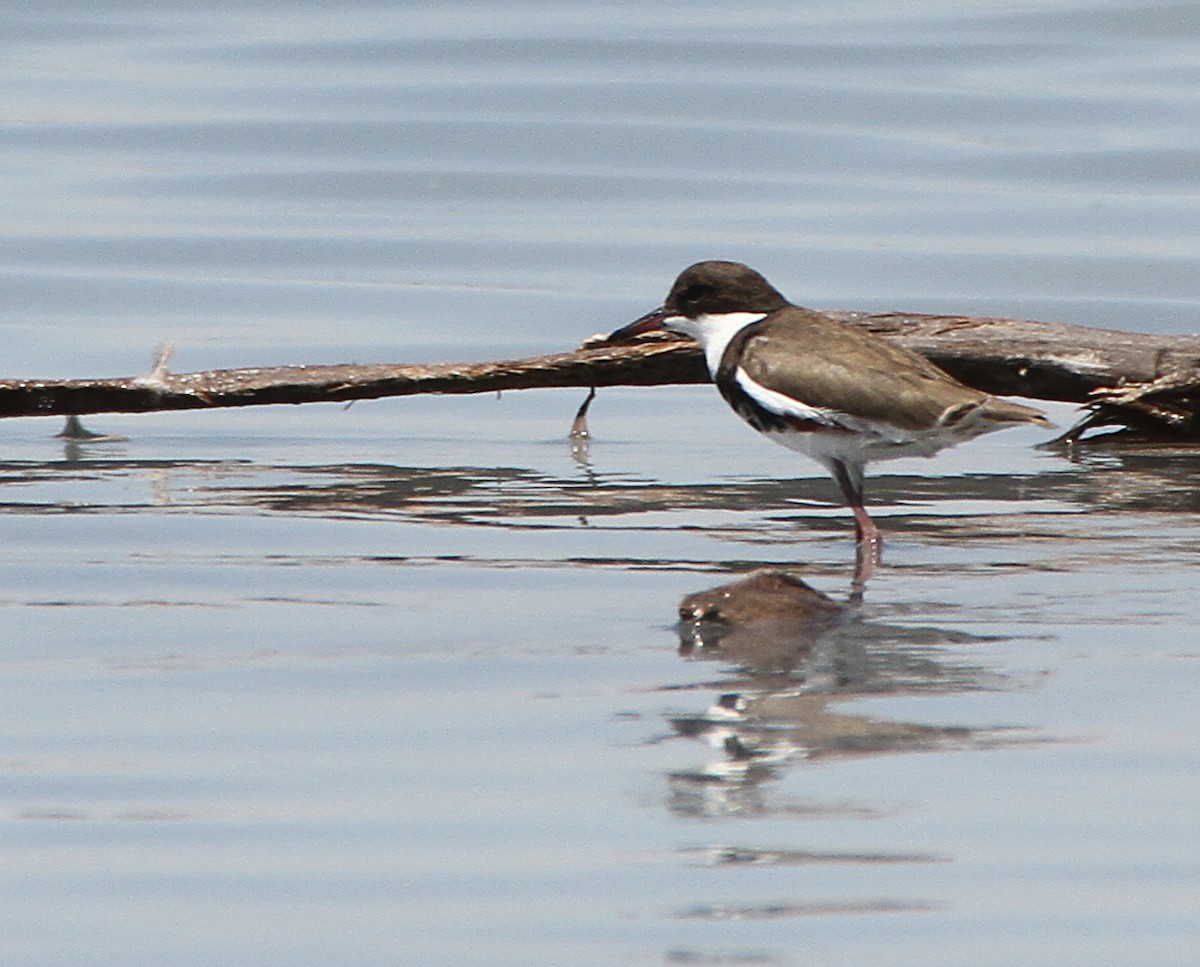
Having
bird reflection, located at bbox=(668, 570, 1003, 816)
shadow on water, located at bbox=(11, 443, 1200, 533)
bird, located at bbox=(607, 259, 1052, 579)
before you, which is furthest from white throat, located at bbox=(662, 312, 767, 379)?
bird reflection, located at bbox=(668, 570, 1003, 816)

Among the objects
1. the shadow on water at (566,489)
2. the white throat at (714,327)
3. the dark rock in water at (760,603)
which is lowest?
the dark rock in water at (760,603)

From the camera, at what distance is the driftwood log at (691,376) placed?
1005 cm

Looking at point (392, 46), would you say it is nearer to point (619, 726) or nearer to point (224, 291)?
point (224, 291)

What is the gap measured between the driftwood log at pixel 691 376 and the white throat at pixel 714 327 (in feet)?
2.73

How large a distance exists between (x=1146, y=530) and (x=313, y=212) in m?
9.66

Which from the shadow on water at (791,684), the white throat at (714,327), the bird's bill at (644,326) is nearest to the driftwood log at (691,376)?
the bird's bill at (644,326)

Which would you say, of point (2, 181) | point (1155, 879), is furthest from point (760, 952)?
point (2, 181)

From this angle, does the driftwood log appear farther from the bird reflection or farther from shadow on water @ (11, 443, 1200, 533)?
the bird reflection

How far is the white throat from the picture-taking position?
9.15 m

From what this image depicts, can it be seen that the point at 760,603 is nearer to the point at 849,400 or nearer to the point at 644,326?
the point at 849,400

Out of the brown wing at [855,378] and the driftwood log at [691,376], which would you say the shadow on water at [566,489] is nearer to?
the driftwood log at [691,376]

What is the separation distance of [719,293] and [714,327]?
0.12m

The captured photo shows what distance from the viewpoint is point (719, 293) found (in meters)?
9.23

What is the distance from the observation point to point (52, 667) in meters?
6.41
